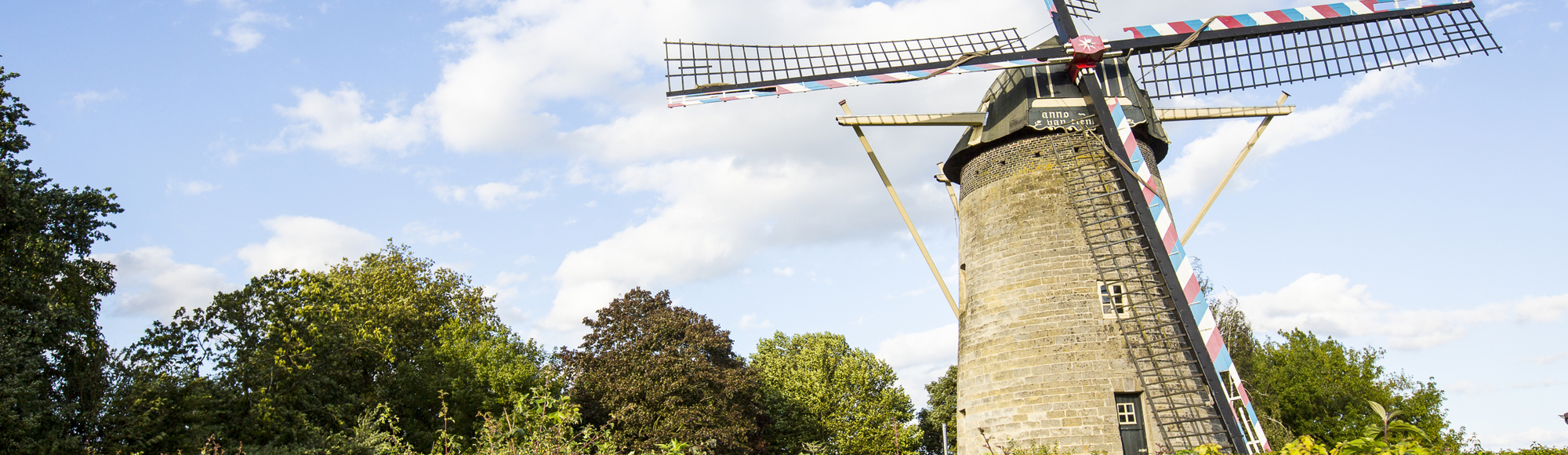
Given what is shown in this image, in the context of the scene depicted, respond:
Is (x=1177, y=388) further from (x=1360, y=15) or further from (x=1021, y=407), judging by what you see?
(x=1360, y=15)

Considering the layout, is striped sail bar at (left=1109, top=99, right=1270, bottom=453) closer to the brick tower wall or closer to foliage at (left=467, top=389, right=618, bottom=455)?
the brick tower wall

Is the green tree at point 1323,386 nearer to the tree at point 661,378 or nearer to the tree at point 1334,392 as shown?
the tree at point 1334,392

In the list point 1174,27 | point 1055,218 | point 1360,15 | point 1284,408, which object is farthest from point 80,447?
point 1284,408

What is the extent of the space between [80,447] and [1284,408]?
37288 mm

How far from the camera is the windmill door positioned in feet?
Answer: 52.1

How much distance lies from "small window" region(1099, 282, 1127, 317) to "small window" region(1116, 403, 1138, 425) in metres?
1.62

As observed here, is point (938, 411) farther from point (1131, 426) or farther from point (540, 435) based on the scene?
point (540, 435)

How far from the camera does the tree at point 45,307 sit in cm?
1502

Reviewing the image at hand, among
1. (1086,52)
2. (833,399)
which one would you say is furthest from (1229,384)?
(833,399)

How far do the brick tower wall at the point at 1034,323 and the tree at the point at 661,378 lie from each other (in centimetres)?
1036

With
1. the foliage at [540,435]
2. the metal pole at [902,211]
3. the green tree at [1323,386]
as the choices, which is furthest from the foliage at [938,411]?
the foliage at [540,435]

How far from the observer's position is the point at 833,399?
41.5 meters

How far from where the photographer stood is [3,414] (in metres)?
14.4

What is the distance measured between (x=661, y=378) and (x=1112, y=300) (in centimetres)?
1472
